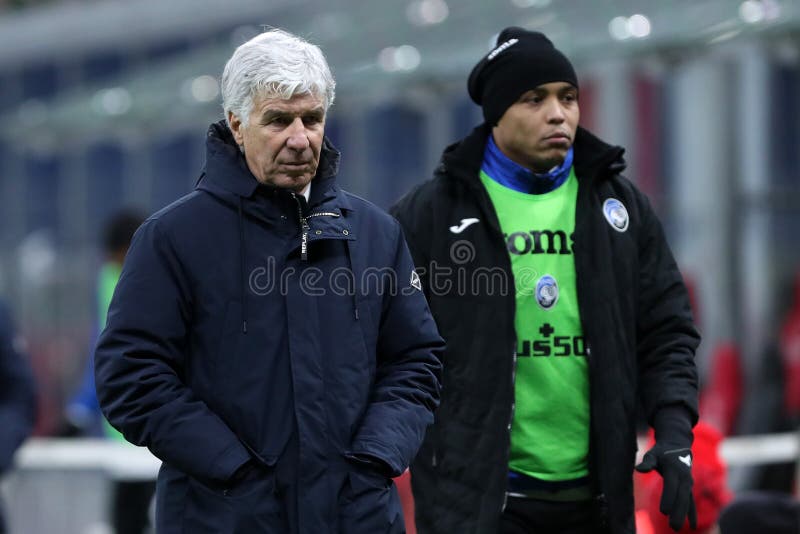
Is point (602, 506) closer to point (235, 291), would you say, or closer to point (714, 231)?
point (235, 291)

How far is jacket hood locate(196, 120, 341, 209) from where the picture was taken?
376cm

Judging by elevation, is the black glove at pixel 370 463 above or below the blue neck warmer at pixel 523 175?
below

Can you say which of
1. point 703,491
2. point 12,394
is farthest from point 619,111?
point 703,491

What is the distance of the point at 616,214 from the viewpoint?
15.4 feet

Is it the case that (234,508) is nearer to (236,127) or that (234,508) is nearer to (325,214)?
(325,214)

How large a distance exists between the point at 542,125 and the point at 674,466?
3.37ft

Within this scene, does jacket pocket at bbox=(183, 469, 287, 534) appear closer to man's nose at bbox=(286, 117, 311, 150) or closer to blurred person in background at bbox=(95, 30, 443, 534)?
blurred person in background at bbox=(95, 30, 443, 534)

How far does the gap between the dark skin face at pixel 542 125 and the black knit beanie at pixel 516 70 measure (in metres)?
0.02

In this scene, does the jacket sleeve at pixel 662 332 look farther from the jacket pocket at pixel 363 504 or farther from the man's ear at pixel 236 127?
the man's ear at pixel 236 127

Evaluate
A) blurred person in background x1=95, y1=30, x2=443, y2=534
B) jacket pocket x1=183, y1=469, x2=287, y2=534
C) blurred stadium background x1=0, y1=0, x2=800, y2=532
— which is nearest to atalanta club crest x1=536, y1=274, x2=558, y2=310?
blurred person in background x1=95, y1=30, x2=443, y2=534

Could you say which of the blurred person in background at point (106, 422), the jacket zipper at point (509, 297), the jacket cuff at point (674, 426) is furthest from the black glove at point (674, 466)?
the blurred person in background at point (106, 422)

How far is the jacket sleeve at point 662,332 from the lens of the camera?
15.2 feet

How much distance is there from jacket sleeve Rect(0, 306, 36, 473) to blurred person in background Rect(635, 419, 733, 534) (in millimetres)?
2205

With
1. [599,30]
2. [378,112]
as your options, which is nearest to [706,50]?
[599,30]
